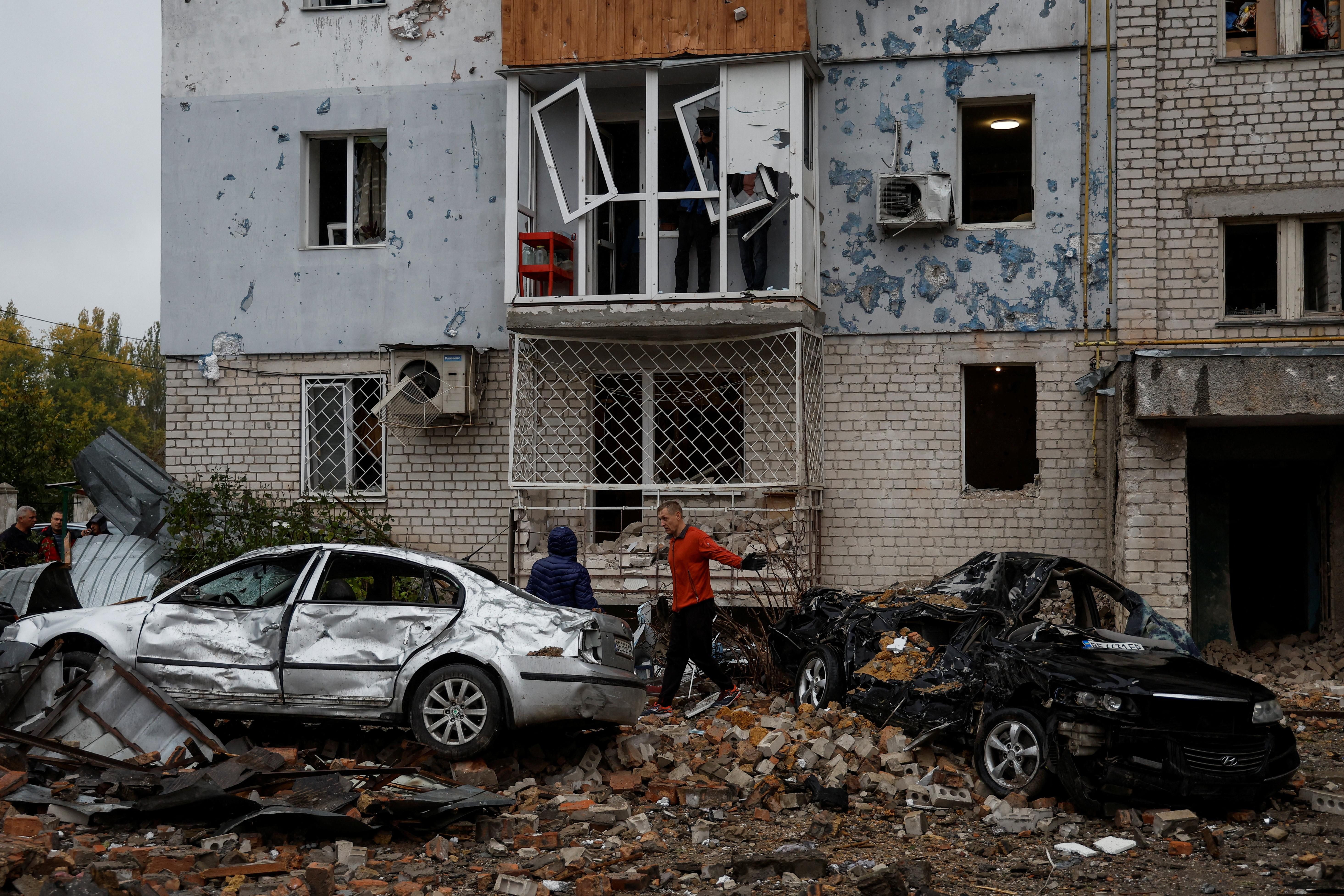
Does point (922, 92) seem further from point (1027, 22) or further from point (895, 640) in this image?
point (895, 640)

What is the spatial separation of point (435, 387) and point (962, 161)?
625 cm

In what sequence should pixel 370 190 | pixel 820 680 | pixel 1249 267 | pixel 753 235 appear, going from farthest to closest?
pixel 370 190
pixel 1249 267
pixel 753 235
pixel 820 680

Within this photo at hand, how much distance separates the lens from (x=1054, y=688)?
7.38 metres

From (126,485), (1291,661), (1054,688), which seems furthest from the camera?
→ (126,485)

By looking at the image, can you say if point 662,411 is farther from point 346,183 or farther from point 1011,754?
point 1011,754

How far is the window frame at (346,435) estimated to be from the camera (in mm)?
13859

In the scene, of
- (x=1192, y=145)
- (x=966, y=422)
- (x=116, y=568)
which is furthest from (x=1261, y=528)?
(x=116, y=568)

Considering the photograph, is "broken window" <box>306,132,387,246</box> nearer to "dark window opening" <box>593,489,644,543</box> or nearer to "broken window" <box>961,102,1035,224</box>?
"dark window opening" <box>593,489,644,543</box>

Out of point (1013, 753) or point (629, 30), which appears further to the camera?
point (629, 30)

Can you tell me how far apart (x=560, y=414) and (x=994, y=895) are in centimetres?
848

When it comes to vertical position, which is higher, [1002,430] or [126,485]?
[1002,430]

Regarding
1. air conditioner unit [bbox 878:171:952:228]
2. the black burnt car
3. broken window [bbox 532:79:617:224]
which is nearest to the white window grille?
broken window [bbox 532:79:617:224]

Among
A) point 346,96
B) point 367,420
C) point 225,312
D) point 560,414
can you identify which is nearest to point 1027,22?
point 560,414

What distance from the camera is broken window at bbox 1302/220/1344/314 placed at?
496 inches
